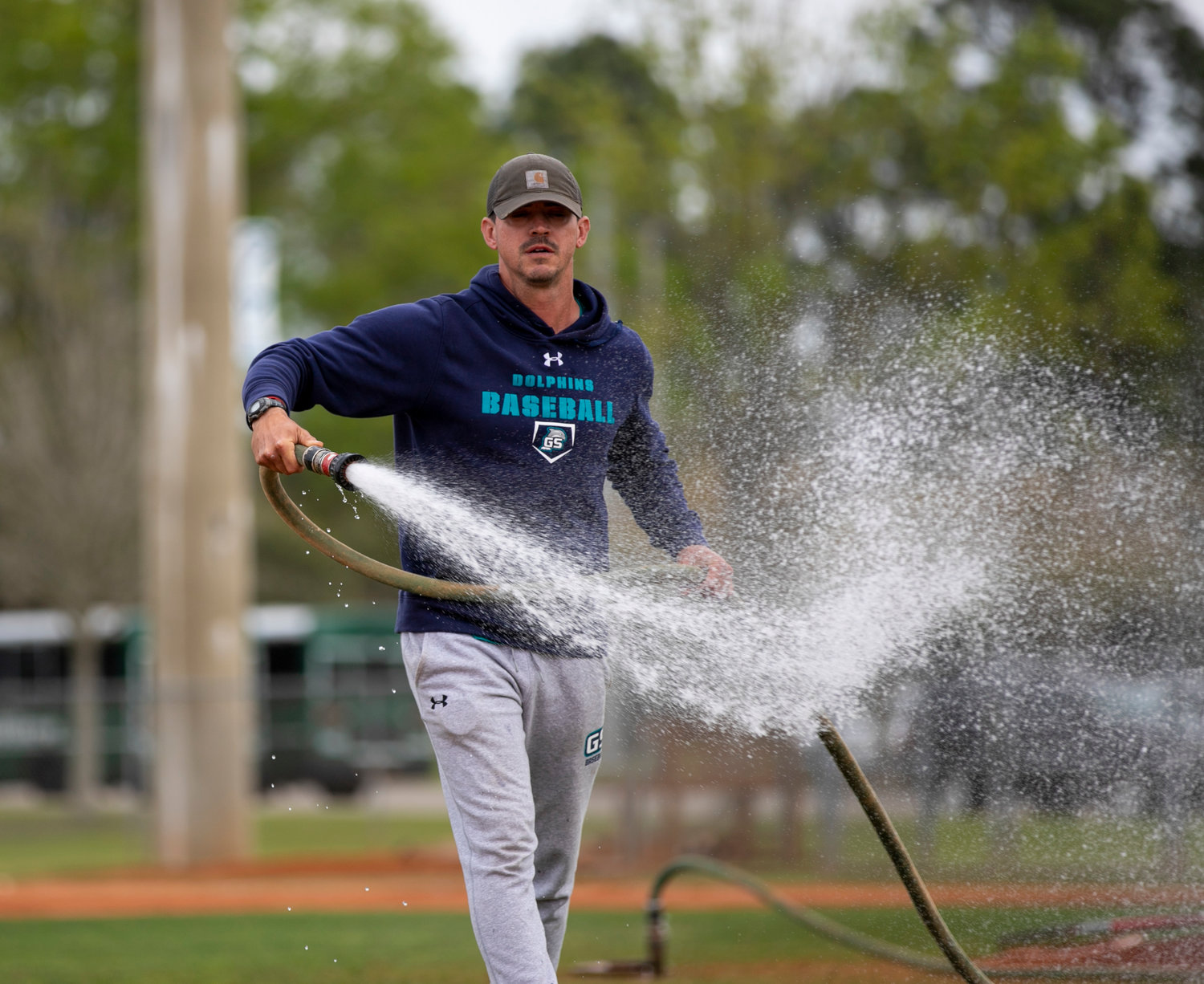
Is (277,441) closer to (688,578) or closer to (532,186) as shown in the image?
(532,186)

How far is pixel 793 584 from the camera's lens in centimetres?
509

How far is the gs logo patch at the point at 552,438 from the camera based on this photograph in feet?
12.4

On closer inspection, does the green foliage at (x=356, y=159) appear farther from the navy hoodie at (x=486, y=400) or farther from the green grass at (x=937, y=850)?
the navy hoodie at (x=486, y=400)

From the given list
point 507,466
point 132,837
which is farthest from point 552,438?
point 132,837

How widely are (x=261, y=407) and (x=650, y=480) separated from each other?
1.14 metres

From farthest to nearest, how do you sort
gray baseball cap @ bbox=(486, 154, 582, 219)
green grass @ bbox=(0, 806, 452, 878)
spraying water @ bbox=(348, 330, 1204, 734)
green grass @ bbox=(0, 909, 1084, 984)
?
1. green grass @ bbox=(0, 806, 452, 878)
2. green grass @ bbox=(0, 909, 1084, 984)
3. spraying water @ bbox=(348, 330, 1204, 734)
4. gray baseball cap @ bbox=(486, 154, 582, 219)

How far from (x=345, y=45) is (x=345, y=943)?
71.2 ft

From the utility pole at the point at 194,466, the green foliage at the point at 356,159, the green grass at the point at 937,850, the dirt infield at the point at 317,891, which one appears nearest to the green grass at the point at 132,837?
the green grass at the point at 937,850

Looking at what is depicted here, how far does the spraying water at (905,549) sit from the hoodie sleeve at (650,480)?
161 mm

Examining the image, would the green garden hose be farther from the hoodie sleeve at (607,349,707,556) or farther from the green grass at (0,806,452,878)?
the green grass at (0,806,452,878)

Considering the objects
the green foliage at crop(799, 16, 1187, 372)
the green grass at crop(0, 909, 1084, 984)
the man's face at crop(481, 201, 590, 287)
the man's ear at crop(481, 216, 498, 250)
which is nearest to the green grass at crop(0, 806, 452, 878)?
the green grass at crop(0, 909, 1084, 984)

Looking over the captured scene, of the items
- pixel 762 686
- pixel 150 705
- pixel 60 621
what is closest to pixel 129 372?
pixel 60 621

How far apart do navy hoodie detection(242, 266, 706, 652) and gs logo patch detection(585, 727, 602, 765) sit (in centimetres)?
28

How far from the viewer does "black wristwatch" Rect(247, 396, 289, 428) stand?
354 cm
